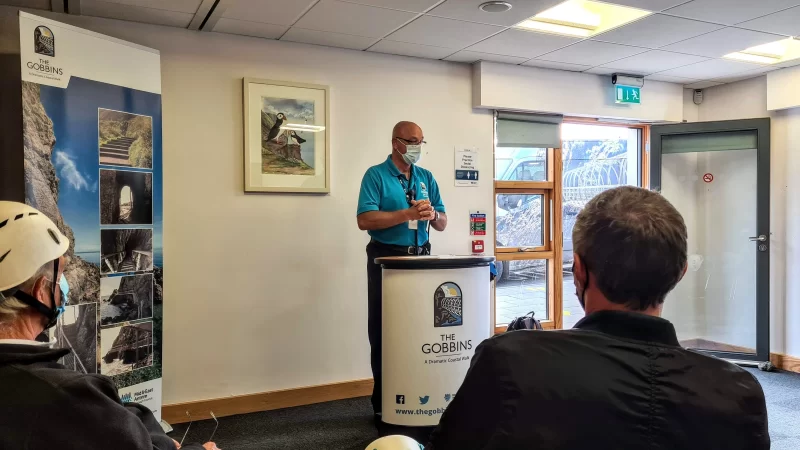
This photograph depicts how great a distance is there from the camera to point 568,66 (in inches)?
182

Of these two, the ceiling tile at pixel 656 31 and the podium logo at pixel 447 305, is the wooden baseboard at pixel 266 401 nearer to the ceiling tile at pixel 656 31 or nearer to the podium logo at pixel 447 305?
the podium logo at pixel 447 305

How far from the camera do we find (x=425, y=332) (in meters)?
2.75

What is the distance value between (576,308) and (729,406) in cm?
446

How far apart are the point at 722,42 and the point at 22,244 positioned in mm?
4318

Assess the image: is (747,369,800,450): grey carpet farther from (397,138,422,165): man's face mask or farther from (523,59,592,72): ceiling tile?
(523,59,592,72): ceiling tile

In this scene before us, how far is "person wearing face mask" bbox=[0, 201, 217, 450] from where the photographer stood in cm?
104

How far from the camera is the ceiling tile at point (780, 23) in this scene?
11.3 ft

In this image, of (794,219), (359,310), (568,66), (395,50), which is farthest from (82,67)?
(794,219)

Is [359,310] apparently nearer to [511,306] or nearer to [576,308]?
[511,306]

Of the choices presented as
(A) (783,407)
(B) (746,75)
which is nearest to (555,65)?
(B) (746,75)

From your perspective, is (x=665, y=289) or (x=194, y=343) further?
(x=194, y=343)

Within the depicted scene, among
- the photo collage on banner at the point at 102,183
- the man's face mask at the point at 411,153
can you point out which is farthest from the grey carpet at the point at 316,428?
the man's face mask at the point at 411,153

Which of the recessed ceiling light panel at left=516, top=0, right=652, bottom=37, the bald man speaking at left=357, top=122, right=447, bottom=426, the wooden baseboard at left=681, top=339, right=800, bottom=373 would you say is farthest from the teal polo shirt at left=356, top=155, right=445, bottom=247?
the wooden baseboard at left=681, top=339, right=800, bottom=373

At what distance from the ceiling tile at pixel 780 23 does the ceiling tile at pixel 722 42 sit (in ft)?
0.25
